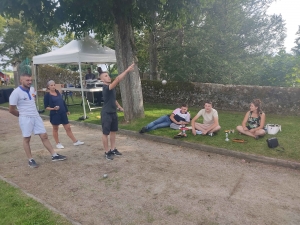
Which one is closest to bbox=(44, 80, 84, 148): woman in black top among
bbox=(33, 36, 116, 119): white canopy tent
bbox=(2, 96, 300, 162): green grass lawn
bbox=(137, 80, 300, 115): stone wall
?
bbox=(2, 96, 300, 162): green grass lawn

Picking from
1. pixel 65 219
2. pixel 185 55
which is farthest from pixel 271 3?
pixel 65 219

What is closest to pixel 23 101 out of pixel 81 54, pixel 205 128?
pixel 205 128

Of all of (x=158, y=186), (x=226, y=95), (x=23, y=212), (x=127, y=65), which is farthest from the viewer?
(x=226, y=95)

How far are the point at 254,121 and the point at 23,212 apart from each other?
18.5ft

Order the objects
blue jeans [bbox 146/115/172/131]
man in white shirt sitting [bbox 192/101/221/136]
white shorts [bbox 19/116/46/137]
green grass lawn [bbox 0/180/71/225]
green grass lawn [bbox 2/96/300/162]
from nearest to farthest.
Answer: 1. green grass lawn [bbox 0/180/71/225]
2. white shorts [bbox 19/116/46/137]
3. green grass lawn [bbox 2/96/300/162]
4. man in white shirt sitting [bbox 192/101/221/136]
5. blue jeans [bbox 146/115/172/131]

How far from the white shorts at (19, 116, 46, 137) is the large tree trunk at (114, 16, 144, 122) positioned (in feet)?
12.8

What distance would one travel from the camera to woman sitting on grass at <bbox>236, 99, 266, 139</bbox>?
6549 mm

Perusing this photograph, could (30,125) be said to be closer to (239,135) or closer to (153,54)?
(239,135)

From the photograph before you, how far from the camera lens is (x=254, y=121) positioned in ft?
22.2

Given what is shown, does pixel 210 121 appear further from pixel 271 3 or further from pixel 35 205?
pixel 271 3

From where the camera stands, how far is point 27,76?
16.4 ft

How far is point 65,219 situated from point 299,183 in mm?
3892

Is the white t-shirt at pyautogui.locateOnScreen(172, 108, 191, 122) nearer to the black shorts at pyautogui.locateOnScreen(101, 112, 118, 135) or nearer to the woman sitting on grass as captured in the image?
the woman sitting on grass

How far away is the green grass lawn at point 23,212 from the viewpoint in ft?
10.6
